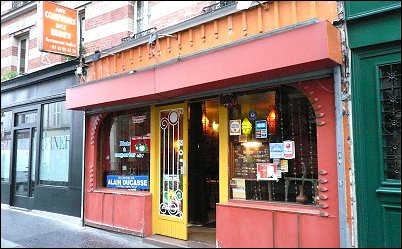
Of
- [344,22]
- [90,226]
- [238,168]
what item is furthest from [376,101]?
[90,226]

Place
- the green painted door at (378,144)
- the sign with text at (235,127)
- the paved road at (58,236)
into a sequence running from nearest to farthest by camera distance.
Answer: the green painted door at (378,144) → the sign with text at (235,127) → the paved road at (58,236)

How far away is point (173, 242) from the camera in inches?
262

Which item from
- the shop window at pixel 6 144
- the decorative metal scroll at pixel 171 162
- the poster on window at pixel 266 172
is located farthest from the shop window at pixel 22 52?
the poster on window at pixel 266 172

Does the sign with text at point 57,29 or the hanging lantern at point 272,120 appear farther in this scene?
the sign with text at point 57,29

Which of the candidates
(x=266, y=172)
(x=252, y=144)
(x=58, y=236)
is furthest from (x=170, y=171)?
(x=58, y=236)

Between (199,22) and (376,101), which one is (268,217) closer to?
(376,101)

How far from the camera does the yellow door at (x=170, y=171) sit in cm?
697

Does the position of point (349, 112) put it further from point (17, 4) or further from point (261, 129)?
point (17, 4)

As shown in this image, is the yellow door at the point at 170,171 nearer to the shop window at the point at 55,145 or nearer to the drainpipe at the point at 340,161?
the drainpipe at the point at 340,161

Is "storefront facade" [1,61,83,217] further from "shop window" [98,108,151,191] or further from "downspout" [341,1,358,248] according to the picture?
"downspout" [341,1,358,248]

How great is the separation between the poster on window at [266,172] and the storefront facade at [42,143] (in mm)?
4884

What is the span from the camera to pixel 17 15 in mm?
12109

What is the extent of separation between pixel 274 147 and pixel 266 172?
16.9 inches

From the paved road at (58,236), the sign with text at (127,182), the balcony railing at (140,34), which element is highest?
the balcony railing at (140,34)
